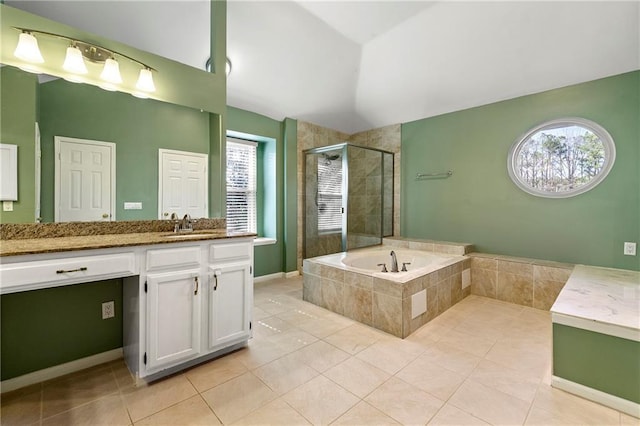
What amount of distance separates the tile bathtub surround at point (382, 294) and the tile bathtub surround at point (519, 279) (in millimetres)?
190

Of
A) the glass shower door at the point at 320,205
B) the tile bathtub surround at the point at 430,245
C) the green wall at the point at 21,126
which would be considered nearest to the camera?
the green wall at the point at 21,126

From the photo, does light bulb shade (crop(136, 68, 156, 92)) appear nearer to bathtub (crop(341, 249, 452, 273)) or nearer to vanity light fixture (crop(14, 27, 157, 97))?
vanity light fixture (crop(14, 27, 157, 97))

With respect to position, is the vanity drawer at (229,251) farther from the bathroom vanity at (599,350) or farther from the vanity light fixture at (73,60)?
the bathroom vanity at (599,350)

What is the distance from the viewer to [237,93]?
343 cm

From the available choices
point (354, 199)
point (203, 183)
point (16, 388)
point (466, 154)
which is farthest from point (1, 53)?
point (466, 154)

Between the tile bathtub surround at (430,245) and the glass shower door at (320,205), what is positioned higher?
the glass shower door at (320,205)

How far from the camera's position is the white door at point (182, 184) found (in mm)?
2174

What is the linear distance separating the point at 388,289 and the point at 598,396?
1.32m

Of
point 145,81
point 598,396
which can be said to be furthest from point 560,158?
point 145,81

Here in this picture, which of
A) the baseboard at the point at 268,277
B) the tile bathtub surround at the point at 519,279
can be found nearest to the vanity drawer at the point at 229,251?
the baseboard at the point at 268,277

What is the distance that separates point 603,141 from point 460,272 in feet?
6.24

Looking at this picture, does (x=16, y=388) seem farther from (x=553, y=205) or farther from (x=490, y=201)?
(x=553, y=205)

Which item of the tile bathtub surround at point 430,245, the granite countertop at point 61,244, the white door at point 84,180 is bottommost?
the tile bathtub surround at point 430,245

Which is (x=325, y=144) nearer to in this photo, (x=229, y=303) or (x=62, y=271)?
(x=229, y=303)
